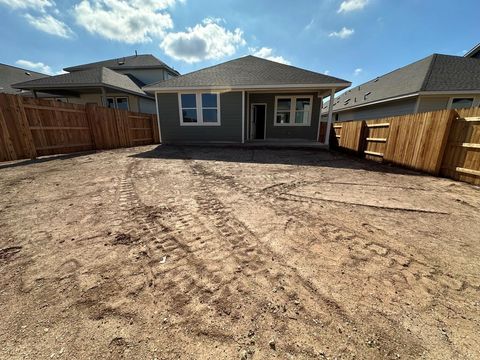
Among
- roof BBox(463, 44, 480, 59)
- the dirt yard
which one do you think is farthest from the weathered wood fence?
roof BBox(463, 44, 480, 59)

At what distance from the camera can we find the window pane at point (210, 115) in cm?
1114

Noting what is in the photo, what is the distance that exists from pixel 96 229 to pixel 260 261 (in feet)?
7.14

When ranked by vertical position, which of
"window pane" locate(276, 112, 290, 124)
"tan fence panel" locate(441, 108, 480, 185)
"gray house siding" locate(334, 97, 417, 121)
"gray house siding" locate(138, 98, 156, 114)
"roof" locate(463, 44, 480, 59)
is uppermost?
"roof" locate(463, 44, 480, 59)

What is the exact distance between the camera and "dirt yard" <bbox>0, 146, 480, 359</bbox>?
4.32ft

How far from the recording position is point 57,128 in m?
7.89

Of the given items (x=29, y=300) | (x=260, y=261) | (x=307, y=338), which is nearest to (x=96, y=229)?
(x=29, y=300)

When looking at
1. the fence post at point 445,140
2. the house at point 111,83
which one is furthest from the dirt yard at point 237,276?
the house at point 111,83

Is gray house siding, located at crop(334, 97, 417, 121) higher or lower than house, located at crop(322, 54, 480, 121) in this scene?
lower

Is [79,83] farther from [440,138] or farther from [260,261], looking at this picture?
[440,138]

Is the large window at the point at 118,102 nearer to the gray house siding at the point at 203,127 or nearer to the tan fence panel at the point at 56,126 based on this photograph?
the gray house siding at the point at 203,127

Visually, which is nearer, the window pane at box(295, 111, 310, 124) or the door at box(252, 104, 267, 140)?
the window pane at box(295, 111, 310, 124)

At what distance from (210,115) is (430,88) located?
498 inches

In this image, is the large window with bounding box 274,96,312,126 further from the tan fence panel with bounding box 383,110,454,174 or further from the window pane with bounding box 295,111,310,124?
the tan fence panel with bounding box 383,110,454,174

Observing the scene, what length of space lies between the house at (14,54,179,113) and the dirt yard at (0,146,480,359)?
12525 mm
